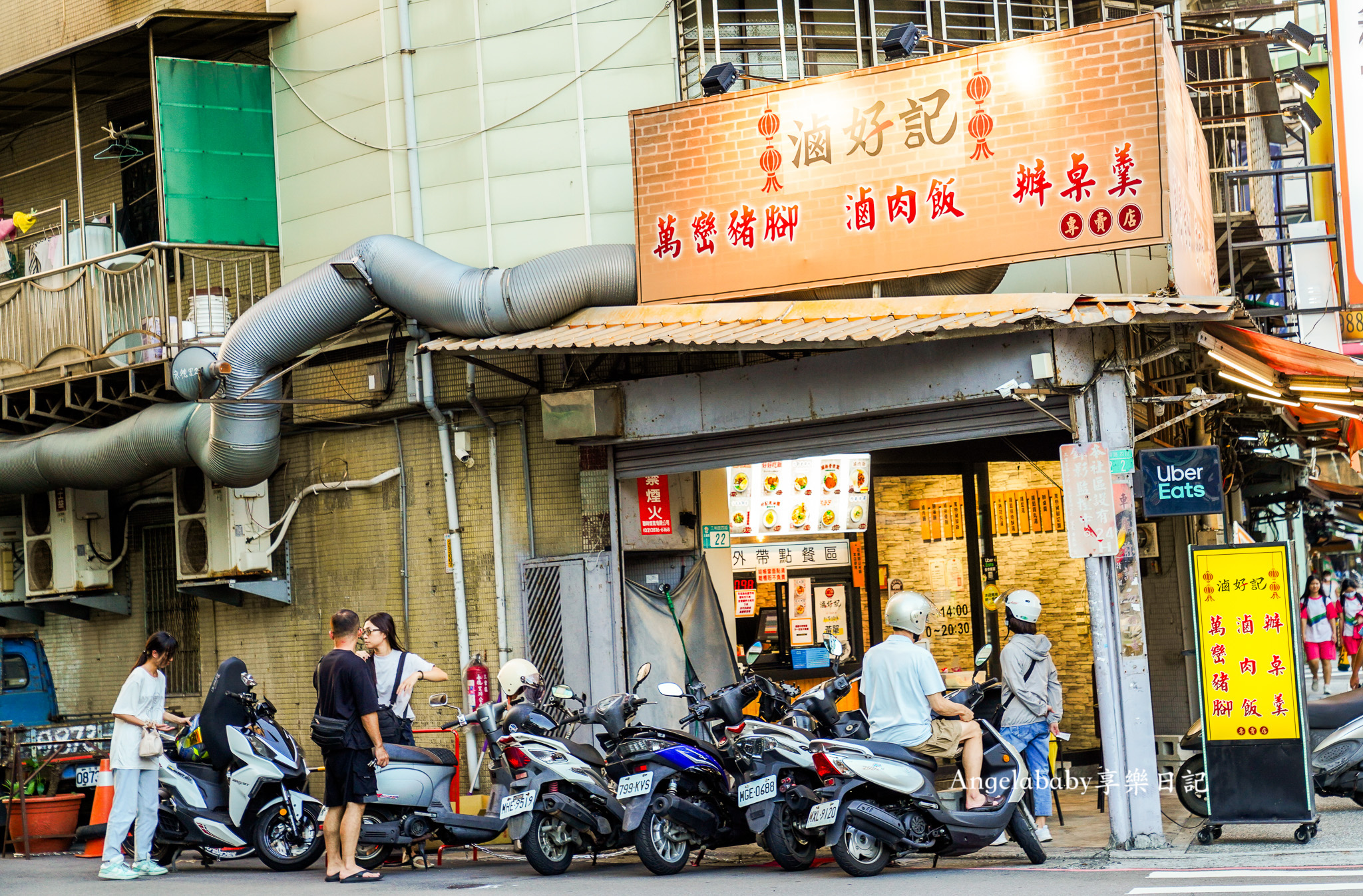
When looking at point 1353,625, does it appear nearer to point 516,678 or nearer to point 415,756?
point 516,678

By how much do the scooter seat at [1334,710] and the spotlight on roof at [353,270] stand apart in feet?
29.0

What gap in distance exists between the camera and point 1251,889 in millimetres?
8156

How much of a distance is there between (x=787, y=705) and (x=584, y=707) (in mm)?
2346

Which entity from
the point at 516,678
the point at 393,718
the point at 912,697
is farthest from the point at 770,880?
the point at 393,718

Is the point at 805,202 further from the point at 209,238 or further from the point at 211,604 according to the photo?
the point at 211,604

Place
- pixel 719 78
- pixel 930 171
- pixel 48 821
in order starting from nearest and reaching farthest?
pixel 930 171, pixel 719 78, pixel 48 821

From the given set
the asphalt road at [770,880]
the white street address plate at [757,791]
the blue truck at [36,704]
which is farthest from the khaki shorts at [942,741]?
the blue truck at [36,704]

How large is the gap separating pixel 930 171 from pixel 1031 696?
4.32 metres

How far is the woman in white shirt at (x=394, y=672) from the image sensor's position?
11.3 m

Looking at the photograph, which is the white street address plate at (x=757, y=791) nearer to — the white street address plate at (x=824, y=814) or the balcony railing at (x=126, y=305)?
the white street address plate at (x=824, y=814)

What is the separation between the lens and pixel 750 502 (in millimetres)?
14094

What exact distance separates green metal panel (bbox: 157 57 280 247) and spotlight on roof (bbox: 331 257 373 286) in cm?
253

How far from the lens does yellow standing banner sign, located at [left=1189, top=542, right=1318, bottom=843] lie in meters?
9.45

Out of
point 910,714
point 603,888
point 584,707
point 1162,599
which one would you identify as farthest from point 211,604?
point 1162,599
